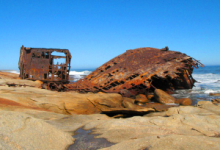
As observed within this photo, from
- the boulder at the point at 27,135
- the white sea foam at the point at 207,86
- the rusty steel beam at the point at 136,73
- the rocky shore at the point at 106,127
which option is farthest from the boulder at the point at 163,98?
the boulder at the point at 27,135

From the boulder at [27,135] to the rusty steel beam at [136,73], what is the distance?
648cm

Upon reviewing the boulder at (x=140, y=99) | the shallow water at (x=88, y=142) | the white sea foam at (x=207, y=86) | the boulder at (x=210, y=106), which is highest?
the white sea foam at (x=207, y=86)

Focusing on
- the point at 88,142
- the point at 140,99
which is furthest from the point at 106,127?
the point at 140,99

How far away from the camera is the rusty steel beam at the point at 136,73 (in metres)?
10.0

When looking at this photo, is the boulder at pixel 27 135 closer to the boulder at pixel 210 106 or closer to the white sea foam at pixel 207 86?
the boulder at pixel 210 106

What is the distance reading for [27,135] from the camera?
2688 mm

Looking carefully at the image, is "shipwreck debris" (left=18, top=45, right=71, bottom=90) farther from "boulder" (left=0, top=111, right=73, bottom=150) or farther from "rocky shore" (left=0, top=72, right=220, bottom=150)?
"boulder" (left=0, top=111, right=73, bottom=150)

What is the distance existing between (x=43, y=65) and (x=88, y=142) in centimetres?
866

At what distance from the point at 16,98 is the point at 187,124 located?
4.99 m

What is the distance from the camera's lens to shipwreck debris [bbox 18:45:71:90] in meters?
10.8

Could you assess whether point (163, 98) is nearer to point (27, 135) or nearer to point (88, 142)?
point (88, 142)

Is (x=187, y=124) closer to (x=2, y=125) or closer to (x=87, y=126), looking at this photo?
(x=87, y=126)

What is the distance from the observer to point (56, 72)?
10844 mm

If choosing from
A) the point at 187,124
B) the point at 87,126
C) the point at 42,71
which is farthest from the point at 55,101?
the point at 42,71
